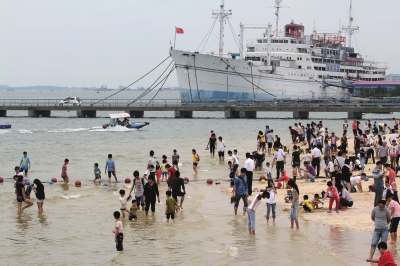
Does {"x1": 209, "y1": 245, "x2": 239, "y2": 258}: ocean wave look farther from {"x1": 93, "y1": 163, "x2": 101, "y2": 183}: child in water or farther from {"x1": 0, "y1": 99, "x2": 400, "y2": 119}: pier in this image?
{"x1": 0, "y1": 99, "x2": 400, "y2": 119}: pier

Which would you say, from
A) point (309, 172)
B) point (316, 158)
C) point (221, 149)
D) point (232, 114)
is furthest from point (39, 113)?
point (309, 172)

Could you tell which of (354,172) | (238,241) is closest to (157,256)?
(238,241)

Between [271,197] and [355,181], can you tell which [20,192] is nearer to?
[271,197]

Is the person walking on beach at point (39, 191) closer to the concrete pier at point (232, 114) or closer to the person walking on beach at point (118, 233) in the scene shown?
the person walking on beach at point (118, 233)

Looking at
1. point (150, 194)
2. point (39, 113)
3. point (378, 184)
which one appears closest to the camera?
point (378, 184)

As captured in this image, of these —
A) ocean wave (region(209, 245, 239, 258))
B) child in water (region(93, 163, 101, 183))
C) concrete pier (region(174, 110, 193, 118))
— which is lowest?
ocean wave (region(209, 245, 239, 258))

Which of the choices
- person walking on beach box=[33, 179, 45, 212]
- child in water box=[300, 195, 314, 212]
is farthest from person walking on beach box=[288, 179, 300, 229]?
person walking on beach box=[33, 179, 45, 212]

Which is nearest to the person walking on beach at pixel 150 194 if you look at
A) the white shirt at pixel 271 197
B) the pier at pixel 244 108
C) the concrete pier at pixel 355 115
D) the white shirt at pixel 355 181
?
the white shirt at pixel 271 197

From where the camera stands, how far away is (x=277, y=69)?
3676 inches

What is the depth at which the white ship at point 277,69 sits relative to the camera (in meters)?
85.4

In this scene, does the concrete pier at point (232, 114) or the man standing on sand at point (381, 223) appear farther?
the concrete pier at point (232, 114)

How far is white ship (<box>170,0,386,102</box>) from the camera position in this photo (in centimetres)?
8538

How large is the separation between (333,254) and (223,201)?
7.17m

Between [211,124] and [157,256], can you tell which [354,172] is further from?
[211,124]
